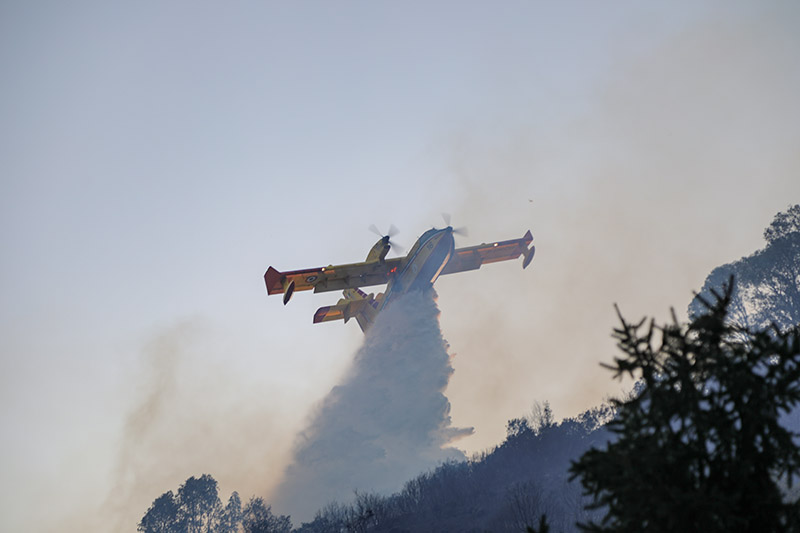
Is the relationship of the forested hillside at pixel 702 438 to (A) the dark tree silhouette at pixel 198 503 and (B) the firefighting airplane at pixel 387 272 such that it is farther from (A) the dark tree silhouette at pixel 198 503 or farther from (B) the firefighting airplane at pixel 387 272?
(A) the dark tree silhouette at pixel 198 503

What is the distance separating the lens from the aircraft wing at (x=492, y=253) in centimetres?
4584

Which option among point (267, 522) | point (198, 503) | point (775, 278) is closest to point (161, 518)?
point (198, 503)

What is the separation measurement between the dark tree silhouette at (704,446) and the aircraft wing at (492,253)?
129 feet

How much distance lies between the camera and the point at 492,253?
46.5 m

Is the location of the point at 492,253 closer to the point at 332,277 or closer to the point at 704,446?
the point at 332,277

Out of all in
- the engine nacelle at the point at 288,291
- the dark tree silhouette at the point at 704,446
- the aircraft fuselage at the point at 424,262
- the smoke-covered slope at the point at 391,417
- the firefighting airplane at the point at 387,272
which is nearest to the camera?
the dark tree silhouette at the point at 704,446

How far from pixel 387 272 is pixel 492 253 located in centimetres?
933

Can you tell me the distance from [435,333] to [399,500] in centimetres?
1226

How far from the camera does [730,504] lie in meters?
5.50

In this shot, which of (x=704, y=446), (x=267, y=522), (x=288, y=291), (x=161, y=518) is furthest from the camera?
(x=161, y=518)

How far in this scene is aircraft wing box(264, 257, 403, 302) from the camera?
38213 mm

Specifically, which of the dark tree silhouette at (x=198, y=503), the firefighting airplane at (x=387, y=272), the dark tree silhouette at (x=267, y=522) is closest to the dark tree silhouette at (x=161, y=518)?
the dark tree silhouette at (x=198, y=503)

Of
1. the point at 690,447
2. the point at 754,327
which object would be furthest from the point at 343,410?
the point at 690,447

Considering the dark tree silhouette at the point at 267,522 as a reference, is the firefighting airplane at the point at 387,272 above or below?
above
